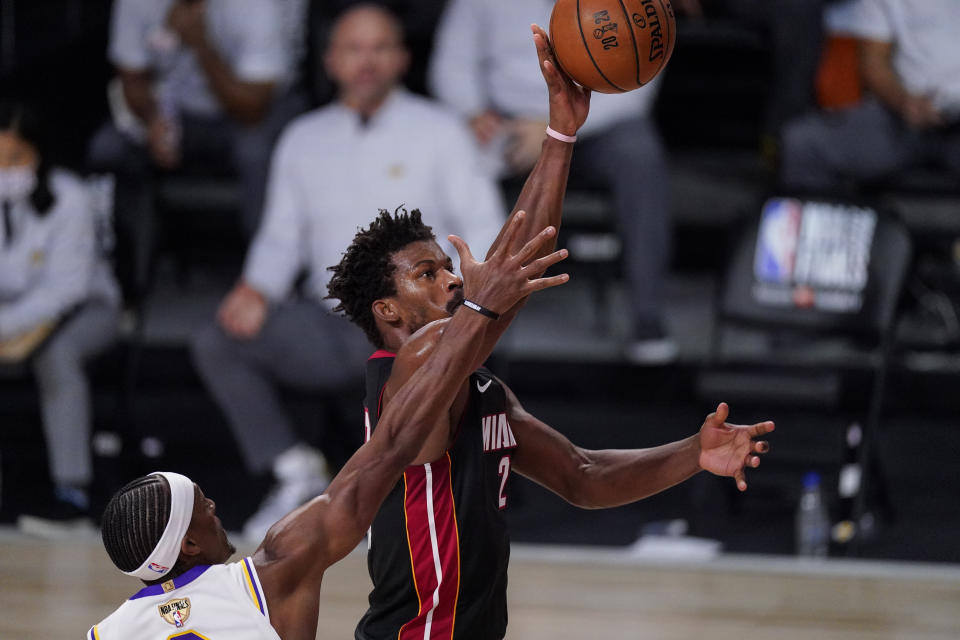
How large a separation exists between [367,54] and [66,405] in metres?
1.75

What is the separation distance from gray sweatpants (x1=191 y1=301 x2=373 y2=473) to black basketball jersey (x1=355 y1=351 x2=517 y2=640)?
2367 mm

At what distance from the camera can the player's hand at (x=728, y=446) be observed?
7.77 feet

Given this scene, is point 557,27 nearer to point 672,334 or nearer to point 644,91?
point 644,91

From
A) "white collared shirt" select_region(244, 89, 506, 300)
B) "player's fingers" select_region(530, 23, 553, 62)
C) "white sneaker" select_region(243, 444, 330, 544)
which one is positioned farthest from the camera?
"white collared shirt" select_region(244, 89, 506, 300)

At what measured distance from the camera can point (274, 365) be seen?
16.2 ft

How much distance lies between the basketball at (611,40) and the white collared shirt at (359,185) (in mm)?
2278

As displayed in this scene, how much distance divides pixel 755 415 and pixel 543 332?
1263 millimetres

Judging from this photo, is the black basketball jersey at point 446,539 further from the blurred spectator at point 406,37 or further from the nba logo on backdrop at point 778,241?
the blurred spectator at point 406,37

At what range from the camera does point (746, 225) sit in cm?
513

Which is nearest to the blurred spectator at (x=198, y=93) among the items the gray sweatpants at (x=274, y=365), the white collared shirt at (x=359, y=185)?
the white collared shirt at (x=359, y=185)

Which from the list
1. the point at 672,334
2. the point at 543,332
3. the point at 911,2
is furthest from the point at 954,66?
the point at 543,332

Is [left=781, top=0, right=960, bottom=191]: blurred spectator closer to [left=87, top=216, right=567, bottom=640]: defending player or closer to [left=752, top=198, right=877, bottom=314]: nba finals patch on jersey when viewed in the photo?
[left=752, top=198, right=877, bottom=314]: nba finals patch on jersey

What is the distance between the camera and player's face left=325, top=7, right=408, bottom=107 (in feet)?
16.6

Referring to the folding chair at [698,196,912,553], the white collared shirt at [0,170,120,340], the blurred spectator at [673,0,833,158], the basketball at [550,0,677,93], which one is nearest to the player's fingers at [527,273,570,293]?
the basketball at [550,0,677,93]
